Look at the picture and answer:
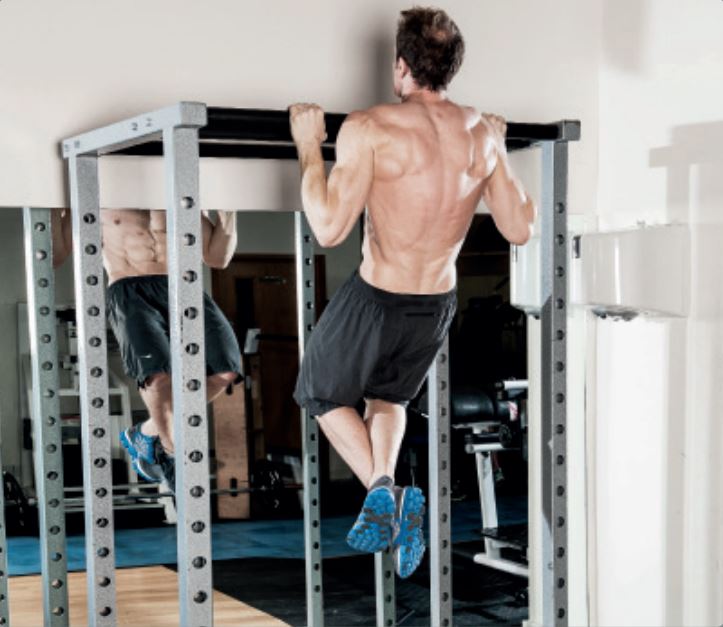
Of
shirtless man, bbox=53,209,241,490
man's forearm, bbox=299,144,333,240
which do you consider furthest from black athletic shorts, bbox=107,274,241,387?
man's forearm, bbox=299,144,333,240

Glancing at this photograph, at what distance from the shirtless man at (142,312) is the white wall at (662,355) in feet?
5.39

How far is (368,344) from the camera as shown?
10.1 ft

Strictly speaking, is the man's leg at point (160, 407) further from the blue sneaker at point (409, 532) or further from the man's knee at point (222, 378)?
the blue sneaker at point (409, 532)

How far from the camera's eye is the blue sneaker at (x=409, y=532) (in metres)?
3.03

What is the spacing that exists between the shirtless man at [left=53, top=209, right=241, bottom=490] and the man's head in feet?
2.76

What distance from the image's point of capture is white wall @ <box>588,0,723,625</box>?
149 inches

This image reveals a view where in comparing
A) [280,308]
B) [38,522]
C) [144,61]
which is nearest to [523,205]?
[280,308]

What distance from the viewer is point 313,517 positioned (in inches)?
145

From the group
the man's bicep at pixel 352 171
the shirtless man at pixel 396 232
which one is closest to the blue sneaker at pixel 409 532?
the shirtless man at pixel 396 232

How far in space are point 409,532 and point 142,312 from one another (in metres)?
0.96

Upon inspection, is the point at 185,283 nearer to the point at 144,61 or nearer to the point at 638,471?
the point at 144,61

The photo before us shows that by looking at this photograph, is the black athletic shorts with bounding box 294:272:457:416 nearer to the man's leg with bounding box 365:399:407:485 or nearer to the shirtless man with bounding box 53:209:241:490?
the man's leg with bounding box 365:399:407:485

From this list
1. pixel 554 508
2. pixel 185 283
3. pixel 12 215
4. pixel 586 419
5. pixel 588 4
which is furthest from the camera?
pixel 586 419

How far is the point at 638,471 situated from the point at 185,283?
6.80 feet
